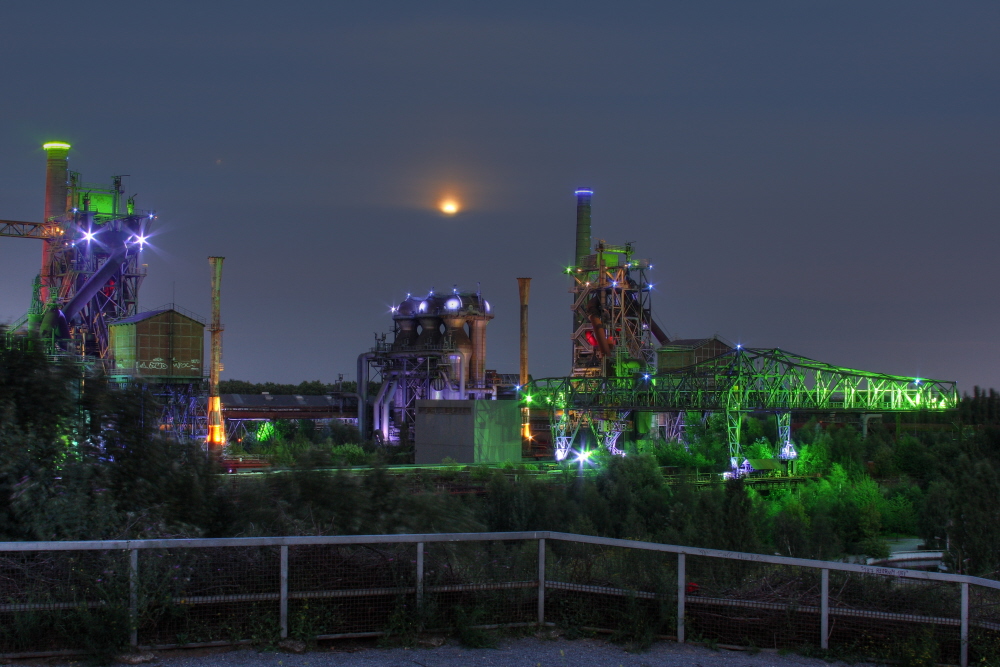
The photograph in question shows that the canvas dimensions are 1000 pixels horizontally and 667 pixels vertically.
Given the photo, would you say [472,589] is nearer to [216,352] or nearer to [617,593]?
[617,593]

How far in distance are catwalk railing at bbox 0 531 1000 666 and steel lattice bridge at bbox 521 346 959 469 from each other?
41418 mm

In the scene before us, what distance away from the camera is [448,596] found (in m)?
10.2

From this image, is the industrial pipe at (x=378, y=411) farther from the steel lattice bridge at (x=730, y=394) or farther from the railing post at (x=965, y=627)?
the railing post at (x=965, y=627)

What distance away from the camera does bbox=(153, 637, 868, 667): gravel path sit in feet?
29.7

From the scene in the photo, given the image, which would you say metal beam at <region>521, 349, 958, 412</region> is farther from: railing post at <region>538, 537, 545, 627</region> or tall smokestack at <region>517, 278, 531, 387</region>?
railing post at <region>538, 537, 545, 627</region>

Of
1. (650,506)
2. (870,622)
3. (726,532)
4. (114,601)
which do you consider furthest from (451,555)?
(650,506)

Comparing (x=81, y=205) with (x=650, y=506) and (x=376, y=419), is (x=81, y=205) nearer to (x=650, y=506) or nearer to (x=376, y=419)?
(x=376, y=419)

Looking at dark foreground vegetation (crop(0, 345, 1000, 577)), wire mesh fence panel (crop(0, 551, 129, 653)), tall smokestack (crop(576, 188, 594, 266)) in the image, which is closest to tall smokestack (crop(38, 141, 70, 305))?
tall smokestack (crop(576, 188, 594, 266))

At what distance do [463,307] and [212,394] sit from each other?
82.6 feet

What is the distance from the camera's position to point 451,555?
1064 centimetres

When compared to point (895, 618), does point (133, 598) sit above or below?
above

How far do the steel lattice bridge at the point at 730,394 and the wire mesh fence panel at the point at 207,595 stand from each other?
4354 cm

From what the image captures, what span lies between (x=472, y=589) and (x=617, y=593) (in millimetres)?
1630

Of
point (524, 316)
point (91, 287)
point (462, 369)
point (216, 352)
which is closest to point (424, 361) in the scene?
point (462, 369)
